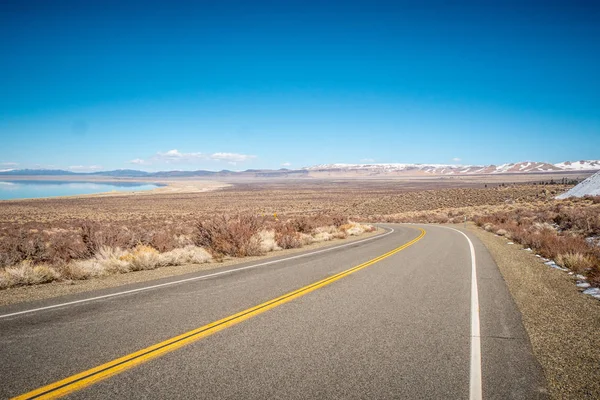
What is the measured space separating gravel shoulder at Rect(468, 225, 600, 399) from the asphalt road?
0.68 ft

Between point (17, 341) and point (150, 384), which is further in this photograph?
point (17, 341)

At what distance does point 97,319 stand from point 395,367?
4.57 meters

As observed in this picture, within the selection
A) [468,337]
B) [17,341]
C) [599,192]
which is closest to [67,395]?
[17,341]

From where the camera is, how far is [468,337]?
4.64 meters

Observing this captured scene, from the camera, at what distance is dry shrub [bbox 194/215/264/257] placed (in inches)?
516

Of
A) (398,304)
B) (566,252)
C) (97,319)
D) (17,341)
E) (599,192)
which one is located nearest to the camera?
(17,341)

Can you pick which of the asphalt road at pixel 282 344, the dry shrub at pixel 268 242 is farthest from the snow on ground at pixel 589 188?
the asphalt road at pixel 282 344

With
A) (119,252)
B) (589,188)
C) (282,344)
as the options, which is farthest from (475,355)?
(589,188)

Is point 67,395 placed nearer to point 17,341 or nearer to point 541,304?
point 17,341

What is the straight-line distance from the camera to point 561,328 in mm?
5043

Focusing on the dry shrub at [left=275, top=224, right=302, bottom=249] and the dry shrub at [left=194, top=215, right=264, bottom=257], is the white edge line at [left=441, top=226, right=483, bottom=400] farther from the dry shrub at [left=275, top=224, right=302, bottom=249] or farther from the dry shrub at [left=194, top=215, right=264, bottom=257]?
the dry shrub at [left=275, top=224, right=302, bottom=249]

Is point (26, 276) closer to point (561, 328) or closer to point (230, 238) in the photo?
point (230, 238)

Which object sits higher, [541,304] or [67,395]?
[67,395]

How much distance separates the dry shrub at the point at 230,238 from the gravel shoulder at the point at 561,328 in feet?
29.3
